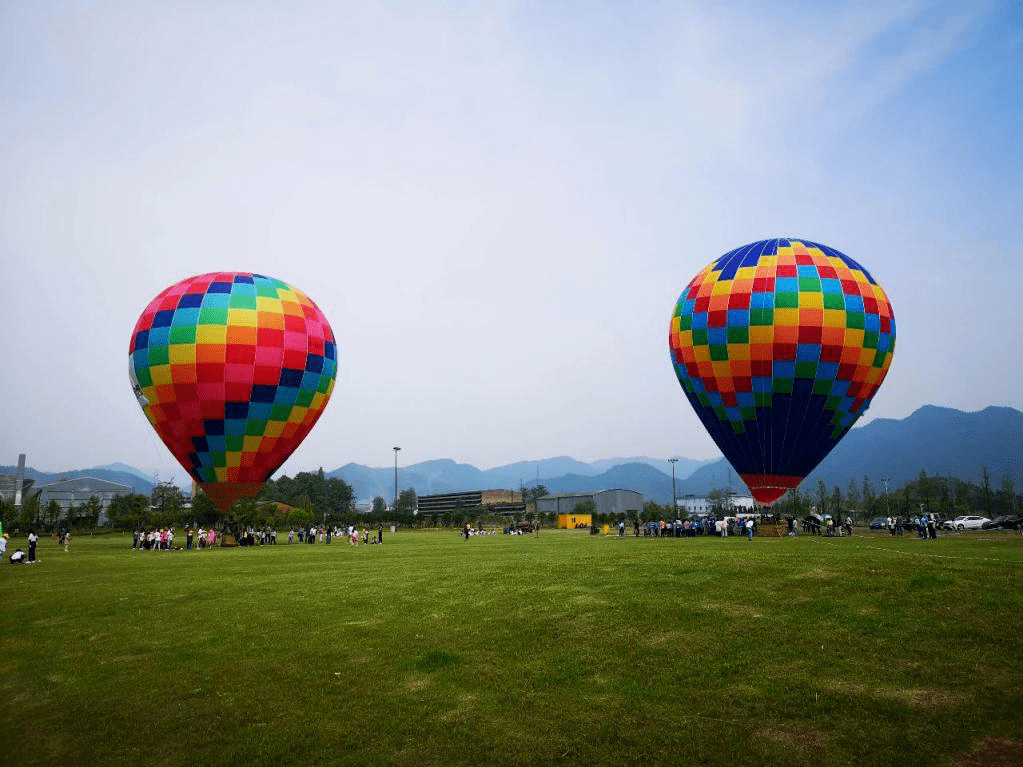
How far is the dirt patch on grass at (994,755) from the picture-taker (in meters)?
7.88

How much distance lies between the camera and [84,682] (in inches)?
510

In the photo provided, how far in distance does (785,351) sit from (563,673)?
104ft

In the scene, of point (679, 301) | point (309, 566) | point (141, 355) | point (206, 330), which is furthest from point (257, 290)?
point (679, 301)

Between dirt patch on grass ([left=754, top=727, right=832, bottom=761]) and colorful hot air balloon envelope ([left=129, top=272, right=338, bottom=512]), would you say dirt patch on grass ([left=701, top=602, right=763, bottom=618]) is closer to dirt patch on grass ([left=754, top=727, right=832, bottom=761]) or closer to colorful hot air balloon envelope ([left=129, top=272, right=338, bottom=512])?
dirt patch on grass ([left=754, top=727, right=832, bottom=761])

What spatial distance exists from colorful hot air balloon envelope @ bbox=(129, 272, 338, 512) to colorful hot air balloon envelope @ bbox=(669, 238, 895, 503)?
83.6 feet

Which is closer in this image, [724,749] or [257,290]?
[724,749]

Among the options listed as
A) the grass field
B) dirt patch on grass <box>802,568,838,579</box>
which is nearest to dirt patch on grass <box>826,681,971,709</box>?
the grass field

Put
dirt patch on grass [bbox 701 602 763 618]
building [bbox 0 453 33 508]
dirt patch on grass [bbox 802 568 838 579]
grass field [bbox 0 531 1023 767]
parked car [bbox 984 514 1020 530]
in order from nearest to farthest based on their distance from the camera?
grass field [bbox 0 531 1023 767]
dirt patch on grass [bbox 701 602 763 618]
dirt patch on grass [bbox 802 568 838 579]
parked car [bbox 984 514 1020 530]
building [bbox 0 453 33 508]

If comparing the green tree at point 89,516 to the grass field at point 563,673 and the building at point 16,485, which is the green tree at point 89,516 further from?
the grass field at point 563,673

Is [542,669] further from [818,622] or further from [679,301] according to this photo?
[679,301]

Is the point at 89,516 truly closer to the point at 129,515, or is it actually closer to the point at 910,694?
the point at 129,515

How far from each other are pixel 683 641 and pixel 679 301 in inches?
1402

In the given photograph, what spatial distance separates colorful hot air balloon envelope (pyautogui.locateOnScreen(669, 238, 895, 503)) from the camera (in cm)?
3881

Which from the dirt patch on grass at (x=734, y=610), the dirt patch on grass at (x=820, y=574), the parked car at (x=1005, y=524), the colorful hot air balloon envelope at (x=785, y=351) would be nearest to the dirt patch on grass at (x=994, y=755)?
the dirt patch on grass at (x=734, y=610)
